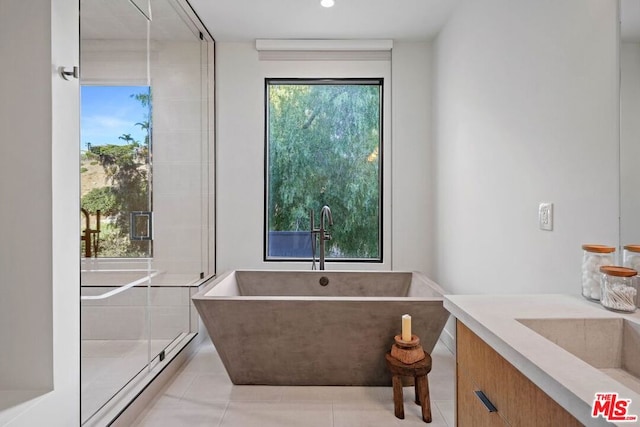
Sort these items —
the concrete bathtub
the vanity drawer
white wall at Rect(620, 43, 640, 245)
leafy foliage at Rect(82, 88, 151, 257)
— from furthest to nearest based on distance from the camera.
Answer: the concrete bathtub
leafy foliage at Rect(82, 88, 151, 257)
white wall at Rect(620, 43, 640, 245)
the vanity drawer

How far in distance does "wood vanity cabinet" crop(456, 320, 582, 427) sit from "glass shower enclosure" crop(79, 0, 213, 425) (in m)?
1.59

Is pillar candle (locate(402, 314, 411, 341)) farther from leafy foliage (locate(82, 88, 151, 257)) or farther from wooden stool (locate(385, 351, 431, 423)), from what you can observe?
leafy foliage (locate(82, 88, 151, 257))

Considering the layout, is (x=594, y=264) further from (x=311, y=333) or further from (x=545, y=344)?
(x=311, y=333)

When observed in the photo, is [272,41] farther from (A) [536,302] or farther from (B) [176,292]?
(A) [536,302]

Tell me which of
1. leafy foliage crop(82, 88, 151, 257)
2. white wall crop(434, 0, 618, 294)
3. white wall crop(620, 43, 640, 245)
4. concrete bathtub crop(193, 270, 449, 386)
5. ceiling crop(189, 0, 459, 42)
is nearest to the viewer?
white wall crop(620, 43, 640, 245)

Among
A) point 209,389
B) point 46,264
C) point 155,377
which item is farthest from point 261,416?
point 46,264

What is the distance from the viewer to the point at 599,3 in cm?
149

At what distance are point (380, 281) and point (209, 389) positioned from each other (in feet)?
4.83

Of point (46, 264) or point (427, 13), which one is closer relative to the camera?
point (46, 264)

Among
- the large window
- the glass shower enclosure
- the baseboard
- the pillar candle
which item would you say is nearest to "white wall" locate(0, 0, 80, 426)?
the glass shower enclosure

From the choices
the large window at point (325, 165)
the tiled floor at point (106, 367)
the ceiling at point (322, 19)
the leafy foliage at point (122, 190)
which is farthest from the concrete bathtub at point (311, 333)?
the ceiling at point (322, 19)

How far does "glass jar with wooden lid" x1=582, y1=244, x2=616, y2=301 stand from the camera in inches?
54.1

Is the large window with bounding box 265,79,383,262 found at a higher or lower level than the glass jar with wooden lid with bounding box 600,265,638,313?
higher

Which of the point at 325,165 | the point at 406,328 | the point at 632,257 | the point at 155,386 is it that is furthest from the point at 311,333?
the point at 325,165
